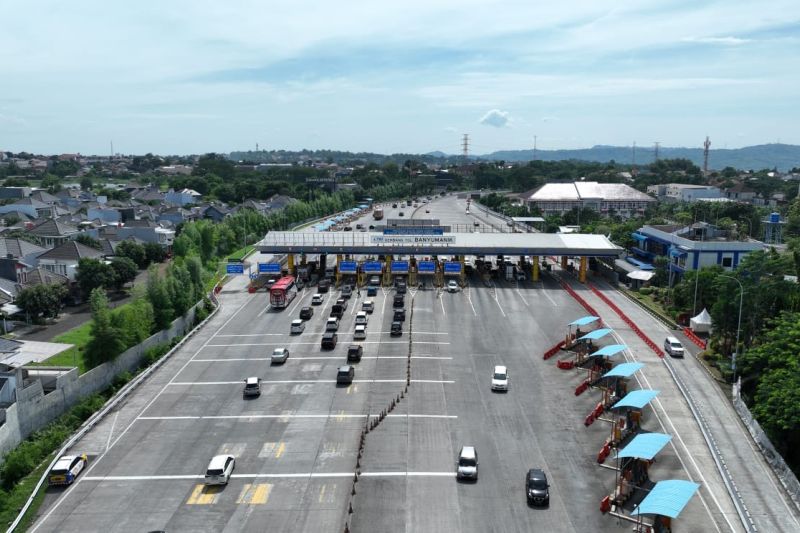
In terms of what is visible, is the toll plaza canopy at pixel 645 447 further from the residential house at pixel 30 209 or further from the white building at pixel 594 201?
the white building at pixel 594 201

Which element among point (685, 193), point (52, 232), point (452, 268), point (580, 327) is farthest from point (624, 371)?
point (685, 193)

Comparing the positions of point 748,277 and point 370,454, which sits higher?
point 748,277

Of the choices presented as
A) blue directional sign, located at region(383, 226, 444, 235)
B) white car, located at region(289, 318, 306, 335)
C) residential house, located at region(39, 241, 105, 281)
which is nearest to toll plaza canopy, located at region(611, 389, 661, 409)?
white car, located at region(289, 318, 306, 335)

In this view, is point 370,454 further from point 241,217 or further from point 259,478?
point 241,217

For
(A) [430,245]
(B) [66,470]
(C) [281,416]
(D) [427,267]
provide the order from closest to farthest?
(B) [66,470] < (C) [281,416] < (D) [427,267] < (A) [430,245]

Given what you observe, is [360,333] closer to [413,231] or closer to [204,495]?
[204,495]

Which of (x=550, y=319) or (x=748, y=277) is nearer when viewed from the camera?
(x=748, y=277)

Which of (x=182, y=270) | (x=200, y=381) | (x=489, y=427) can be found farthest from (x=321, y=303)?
(x=489, y=427)
